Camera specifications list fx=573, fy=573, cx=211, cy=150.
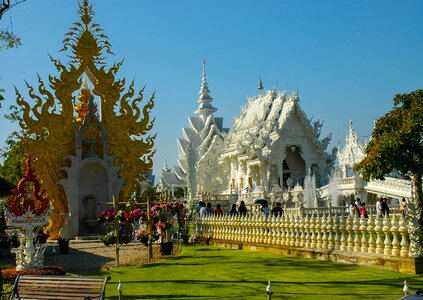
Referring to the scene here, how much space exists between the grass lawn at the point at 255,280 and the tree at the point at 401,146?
4.57 meters

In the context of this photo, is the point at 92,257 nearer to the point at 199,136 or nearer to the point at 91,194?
A: the point at 91,194

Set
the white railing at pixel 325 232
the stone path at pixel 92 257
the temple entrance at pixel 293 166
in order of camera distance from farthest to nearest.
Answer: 1. the temple entrance at pixel 293 166
2. the stone path at pixel 92 257
3. the white railing at pixel 325 232

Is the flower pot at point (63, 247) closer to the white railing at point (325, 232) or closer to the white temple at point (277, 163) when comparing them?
the white railing at point (325, 232)

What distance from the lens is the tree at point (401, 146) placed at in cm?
1838

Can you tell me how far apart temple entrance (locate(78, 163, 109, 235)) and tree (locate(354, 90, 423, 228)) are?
16.7 metres

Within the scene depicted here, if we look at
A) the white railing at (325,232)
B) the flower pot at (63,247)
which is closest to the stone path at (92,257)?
the flower pot at (63,247)

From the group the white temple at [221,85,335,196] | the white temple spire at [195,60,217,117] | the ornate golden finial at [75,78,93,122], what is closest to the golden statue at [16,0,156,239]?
the ornate golden finial at [75,78,93,122]

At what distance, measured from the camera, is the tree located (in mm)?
18375

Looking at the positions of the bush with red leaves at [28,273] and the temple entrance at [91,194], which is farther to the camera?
the temple entrance at [91,194]

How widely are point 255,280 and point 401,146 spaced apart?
8216 millimetres

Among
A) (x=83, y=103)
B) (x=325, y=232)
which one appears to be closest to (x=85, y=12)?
(x=83, y=103)

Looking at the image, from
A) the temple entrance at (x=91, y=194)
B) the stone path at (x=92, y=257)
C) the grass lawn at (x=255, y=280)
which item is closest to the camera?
the grass lawn at (x=255, y=280)

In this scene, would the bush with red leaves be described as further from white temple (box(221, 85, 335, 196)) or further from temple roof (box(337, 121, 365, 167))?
temple roof (box(337, 121, 365, 167))

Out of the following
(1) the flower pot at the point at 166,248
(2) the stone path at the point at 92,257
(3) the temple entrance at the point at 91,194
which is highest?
(3) the temple entrance at the point at 91,194
